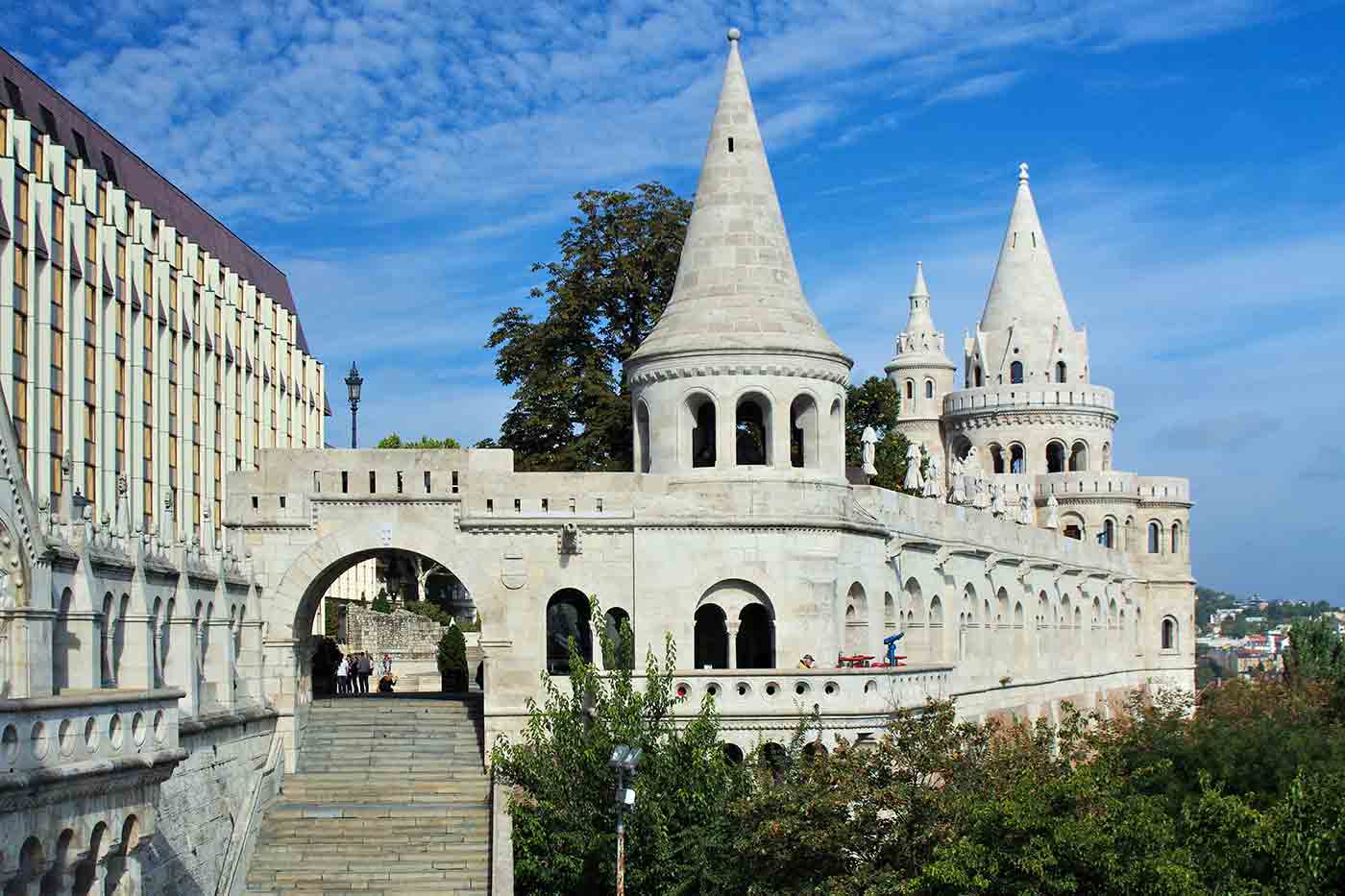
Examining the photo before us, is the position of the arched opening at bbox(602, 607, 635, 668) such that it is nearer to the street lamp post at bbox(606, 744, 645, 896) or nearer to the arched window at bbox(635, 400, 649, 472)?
the street lamp post at bbox(606, 744, 645, 896)

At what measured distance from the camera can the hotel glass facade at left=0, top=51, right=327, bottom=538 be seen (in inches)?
1740

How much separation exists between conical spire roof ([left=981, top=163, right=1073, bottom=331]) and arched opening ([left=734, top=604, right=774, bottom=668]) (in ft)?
124

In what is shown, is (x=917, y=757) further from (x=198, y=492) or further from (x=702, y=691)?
(x=198, y=492)

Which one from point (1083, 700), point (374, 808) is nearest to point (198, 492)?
point (374, 808)

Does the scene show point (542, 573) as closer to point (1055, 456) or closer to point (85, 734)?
point (85, 734)

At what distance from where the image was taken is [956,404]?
75875 millimetres

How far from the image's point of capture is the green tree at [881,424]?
198ft

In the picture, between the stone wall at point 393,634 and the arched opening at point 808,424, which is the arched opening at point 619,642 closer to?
the arched opening at point 808,424

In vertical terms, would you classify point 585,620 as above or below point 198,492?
below

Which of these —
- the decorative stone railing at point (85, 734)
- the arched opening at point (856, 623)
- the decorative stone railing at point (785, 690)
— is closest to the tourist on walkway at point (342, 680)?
the arched opening at point (856, 623)

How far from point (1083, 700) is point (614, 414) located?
2216cm

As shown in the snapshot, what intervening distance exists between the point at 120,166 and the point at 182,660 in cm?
2668

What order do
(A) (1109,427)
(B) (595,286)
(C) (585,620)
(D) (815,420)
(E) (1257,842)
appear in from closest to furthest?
(E) (1257,842), (D) (815,420), (C) (585,620), (B) (595,286), (A) (1109,427)

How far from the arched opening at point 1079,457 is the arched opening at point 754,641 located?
3564 cm
